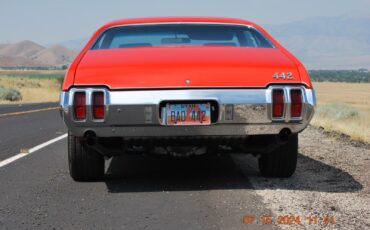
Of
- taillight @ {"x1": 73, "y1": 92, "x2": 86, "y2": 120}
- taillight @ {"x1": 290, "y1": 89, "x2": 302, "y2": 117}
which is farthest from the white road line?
taillight @ {"x1": 290, "y1": 89, "x2": 302, "y2": 117}

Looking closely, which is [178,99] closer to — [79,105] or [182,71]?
[182,71]

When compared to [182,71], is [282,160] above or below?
below

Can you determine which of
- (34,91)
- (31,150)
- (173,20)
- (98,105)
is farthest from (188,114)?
(34,91)

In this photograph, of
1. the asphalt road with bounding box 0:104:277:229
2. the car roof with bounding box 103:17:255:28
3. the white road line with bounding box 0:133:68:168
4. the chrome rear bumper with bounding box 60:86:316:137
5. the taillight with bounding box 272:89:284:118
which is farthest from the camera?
the white road line with bounding box 0:133:68:168

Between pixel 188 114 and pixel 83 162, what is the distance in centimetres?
Answer: 128

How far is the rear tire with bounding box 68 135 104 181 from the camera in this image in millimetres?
5297

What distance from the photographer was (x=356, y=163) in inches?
271

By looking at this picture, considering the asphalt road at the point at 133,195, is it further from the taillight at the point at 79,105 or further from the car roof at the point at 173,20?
the car roof at the point at 173,20

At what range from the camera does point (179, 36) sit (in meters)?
6.05

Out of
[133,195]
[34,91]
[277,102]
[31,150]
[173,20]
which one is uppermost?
[173,20]

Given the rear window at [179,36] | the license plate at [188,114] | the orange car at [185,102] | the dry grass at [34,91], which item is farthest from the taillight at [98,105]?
the dry grass at [34,91]

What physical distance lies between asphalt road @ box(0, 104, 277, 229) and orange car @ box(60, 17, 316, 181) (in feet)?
1.40

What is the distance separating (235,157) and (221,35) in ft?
6.25

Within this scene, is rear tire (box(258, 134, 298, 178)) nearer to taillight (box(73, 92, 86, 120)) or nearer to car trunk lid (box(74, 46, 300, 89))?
car trunk lid (box(74, 46, 300, 89))
